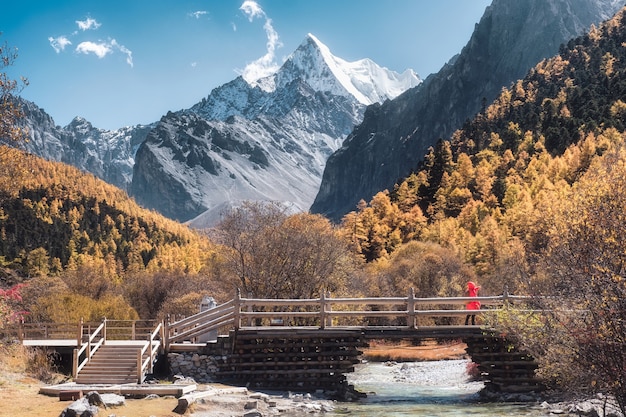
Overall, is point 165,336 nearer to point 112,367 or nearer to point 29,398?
point 112,367

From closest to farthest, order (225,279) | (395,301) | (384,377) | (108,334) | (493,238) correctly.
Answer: (395,301), (108,334), (384,377), (225,279), (493,238)

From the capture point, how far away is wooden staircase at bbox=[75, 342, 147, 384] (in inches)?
1035

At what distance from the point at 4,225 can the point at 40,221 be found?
10.4 meters

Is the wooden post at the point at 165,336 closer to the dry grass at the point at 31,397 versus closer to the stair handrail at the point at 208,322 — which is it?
the stair handrail at the point at 208,322

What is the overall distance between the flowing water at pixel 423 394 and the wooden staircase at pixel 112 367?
8.92 metres

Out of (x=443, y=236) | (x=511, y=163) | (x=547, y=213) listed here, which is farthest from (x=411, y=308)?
(x=511, y=163)

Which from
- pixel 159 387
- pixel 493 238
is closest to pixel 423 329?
pixel 159 387

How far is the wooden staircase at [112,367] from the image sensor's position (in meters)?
26.3

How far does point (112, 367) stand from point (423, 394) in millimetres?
14932

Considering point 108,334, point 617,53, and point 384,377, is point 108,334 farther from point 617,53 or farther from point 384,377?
point 617,53

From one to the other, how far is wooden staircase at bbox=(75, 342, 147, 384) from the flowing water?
29.3ft

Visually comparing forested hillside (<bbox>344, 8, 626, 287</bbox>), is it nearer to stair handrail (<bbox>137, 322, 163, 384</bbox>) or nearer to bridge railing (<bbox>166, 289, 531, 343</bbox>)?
bridge railing (<bbox>166, 289, 531, 343</bbox>)

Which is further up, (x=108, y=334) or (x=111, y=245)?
(x=111, y=245)

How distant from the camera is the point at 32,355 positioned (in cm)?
2908
